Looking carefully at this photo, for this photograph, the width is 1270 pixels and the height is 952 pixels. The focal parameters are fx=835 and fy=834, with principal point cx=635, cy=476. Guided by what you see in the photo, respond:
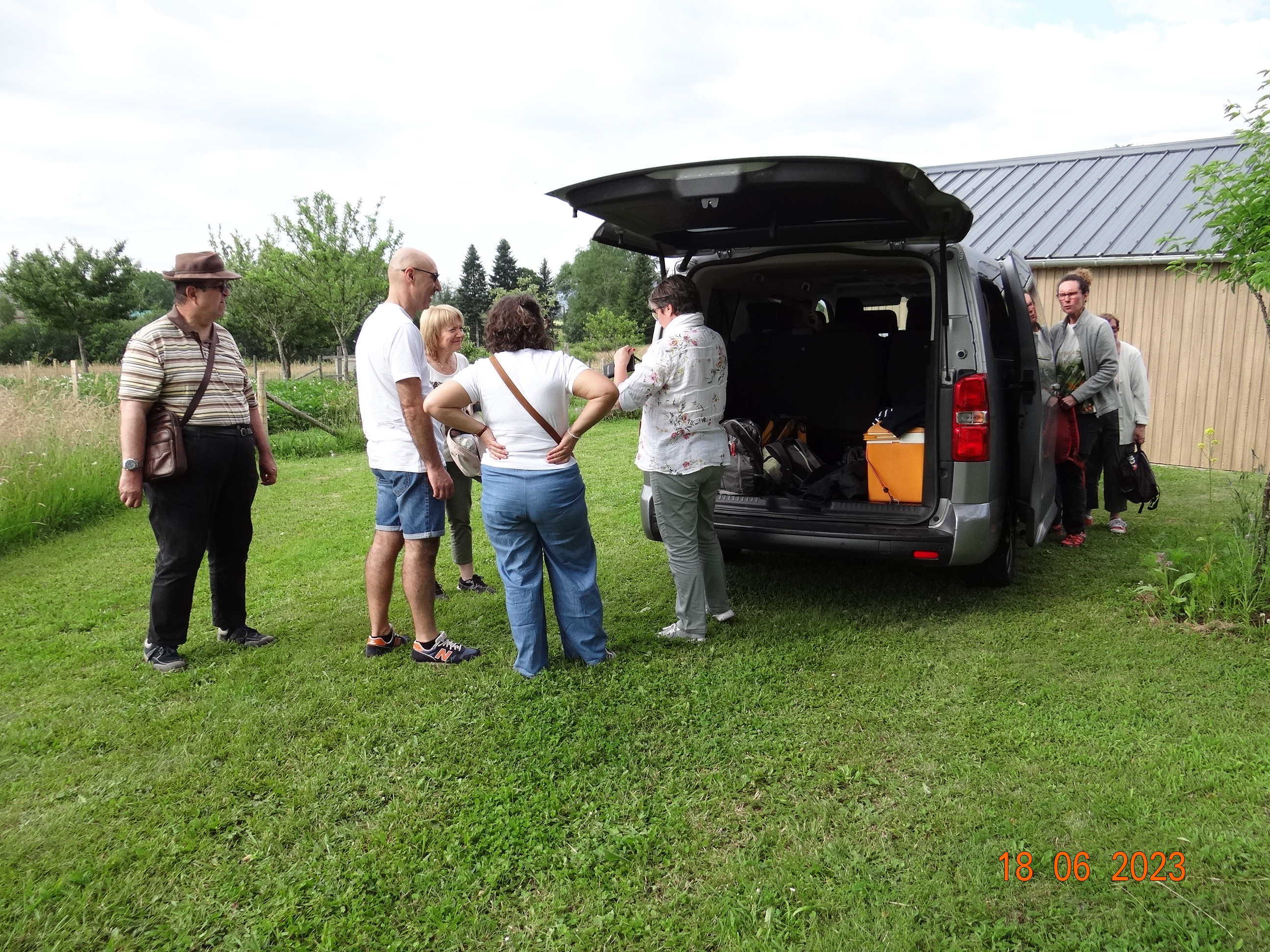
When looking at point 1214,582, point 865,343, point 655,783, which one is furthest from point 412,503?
point 1214,582

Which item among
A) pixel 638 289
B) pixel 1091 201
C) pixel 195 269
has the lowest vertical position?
pixel 195 269

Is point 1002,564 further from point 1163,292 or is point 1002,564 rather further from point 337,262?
point 337,262

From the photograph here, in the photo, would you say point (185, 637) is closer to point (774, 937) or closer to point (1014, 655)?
point (774, 937)

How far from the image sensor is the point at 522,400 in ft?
11.4

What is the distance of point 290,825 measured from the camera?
262 centimetres

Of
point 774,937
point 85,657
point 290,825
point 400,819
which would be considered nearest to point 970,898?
point 774,937

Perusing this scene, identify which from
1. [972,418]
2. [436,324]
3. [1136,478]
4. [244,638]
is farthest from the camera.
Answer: [1136,478]

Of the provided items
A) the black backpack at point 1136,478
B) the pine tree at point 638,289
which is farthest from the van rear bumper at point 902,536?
the pine tree at point 638,289

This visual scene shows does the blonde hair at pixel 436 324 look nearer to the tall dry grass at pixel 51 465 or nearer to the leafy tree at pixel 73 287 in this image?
the tall dry grass at pixel 51 465

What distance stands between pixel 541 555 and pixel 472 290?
7291 cm

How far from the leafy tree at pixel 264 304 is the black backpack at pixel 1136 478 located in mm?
26542

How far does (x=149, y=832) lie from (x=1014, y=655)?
11.5ft

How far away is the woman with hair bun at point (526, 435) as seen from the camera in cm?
349

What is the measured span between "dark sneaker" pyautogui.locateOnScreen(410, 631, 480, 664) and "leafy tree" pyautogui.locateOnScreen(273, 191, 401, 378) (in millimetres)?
23773
